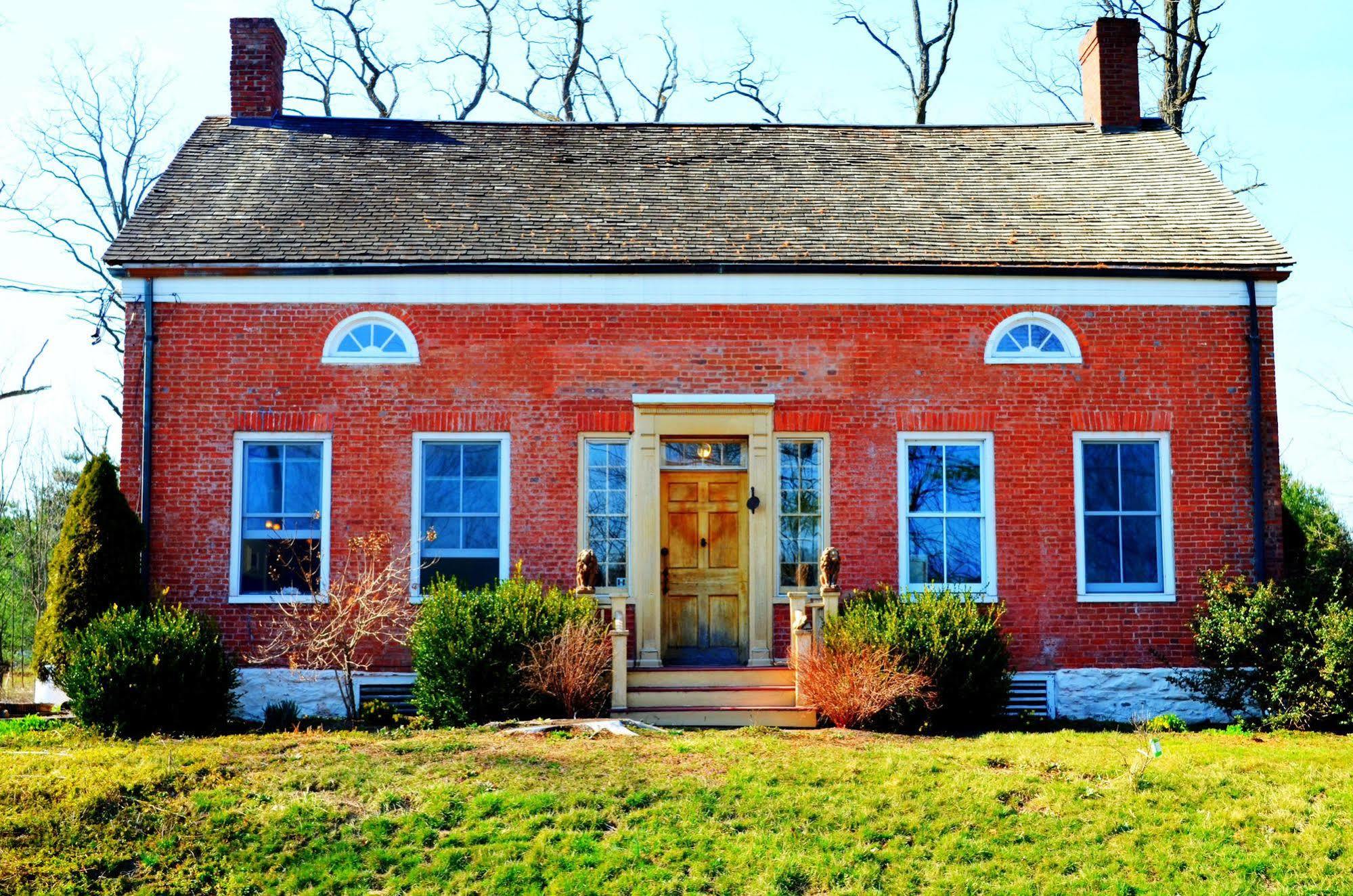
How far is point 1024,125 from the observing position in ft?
59.6

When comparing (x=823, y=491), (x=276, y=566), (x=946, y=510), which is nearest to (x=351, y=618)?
(x=276, y=566)

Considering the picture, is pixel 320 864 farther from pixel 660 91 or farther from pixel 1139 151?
pixel 660 91

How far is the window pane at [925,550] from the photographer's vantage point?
1421cm

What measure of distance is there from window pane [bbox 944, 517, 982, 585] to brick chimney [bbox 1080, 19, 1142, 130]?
719cm

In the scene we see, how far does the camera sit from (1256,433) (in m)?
14.3

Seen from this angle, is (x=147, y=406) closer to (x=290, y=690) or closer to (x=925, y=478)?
(x=290, y=690)

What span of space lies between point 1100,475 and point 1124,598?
1.45m

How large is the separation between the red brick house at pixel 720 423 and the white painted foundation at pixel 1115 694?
37mm

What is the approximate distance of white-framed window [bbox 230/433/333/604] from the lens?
13953mm

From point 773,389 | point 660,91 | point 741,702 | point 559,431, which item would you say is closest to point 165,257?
point 559,431

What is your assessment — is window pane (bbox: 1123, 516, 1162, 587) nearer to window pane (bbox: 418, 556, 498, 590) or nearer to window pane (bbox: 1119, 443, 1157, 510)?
window pane (bbox: 1119, 443, 1157, 510)

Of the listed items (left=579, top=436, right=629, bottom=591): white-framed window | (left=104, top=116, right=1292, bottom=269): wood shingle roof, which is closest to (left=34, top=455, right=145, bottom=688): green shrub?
(left=104, top=116, right=1292, bottom=269): wood shingle roof

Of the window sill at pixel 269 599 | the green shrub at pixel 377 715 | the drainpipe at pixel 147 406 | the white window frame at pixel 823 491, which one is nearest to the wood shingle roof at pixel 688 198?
the drainpipe at pixel 147 406

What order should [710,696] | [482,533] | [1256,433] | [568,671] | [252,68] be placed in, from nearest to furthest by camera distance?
1. [568,671]
2. [710,696]
3. [482,533]
4. [1256,433]
5. [252,68]
